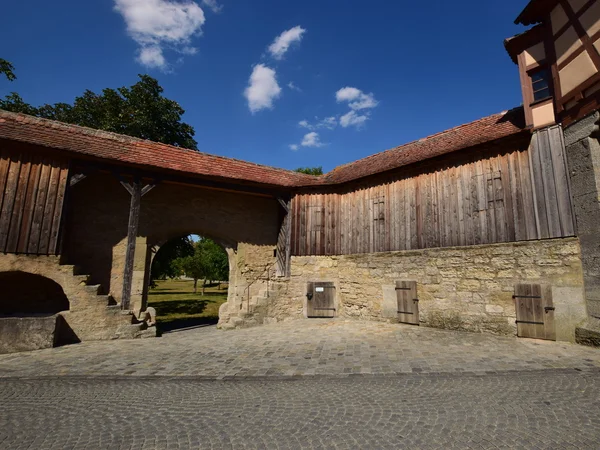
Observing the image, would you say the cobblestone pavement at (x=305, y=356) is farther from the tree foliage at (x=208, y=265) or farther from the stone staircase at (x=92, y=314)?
the tree foliage at (x=208, y=265)

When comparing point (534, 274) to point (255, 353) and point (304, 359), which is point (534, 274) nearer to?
point (304, 359)

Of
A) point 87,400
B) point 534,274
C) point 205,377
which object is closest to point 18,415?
point 87,400

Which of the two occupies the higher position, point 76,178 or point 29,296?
point 76,178

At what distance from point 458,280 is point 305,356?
520 centimetres

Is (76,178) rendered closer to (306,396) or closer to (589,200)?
(306,396)

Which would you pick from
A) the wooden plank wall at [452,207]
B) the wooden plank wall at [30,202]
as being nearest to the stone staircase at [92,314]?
the wooden plank wall at [30,202]

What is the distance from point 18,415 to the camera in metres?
3.88

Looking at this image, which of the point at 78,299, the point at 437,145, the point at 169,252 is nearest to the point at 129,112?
the point at 169,252

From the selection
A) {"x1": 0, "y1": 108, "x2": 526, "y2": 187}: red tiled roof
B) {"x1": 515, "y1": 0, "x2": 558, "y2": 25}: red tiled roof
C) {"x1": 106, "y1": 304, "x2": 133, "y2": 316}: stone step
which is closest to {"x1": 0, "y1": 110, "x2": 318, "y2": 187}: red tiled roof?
{"x1": 0, "y1": 108, "x2": 526, "y2": 187}: red tiled roof

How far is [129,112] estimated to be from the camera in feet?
58.0

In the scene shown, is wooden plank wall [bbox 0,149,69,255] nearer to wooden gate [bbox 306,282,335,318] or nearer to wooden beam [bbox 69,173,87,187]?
wooden beam [bbox 69,173,87,187]

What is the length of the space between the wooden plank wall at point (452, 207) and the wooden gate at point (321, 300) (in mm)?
1345

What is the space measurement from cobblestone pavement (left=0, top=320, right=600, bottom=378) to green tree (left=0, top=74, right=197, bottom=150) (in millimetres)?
13624

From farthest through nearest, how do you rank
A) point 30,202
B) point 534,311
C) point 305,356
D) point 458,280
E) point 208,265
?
point 208,265 < point 458,280 < point 30,202 < point 534,311 < point 305,356
